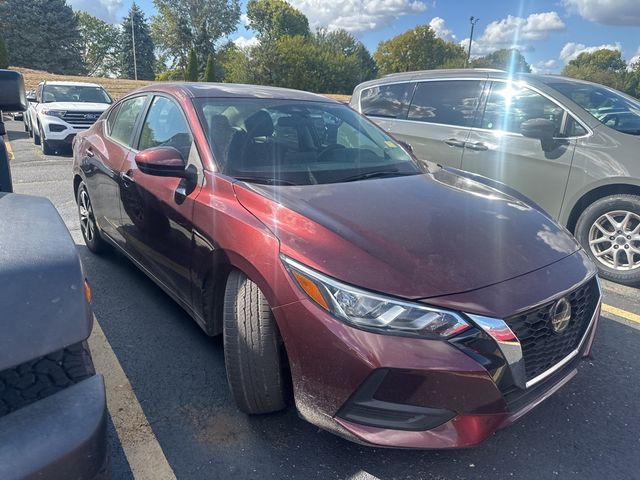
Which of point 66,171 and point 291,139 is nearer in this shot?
point 291,139

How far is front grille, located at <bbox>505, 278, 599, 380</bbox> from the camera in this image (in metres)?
1.83

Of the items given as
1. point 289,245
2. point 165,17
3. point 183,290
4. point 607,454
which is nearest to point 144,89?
point 183,290

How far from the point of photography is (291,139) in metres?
2.98

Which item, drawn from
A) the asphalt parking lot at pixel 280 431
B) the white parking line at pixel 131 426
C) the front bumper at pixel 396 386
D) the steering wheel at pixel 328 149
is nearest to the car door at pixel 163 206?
the asphalt parking lot at pixel 280 431

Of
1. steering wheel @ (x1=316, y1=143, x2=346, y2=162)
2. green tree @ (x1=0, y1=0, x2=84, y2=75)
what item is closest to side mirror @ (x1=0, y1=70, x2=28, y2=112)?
steering wheel @ (x1=316, y1=143, x2=346, y2=162)

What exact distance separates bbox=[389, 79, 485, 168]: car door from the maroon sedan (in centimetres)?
200

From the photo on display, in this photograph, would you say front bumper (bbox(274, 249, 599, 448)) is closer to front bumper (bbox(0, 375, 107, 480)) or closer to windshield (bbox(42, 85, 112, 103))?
front bumper (bbox(0, 375, 107, 480))

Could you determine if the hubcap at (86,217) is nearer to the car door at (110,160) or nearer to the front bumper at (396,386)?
the car door at (110,160)

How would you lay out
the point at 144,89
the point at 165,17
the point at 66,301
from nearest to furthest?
the point at 66,301 → the point at 144,89 → the point at 165,17

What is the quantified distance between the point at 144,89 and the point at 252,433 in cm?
277

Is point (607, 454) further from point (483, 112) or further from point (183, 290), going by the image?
point (483, 112)

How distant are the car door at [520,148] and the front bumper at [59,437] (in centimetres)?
426

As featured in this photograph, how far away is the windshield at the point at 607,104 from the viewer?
426 centimetres

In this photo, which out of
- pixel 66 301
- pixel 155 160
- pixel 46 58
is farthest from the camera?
pixel 46 58
